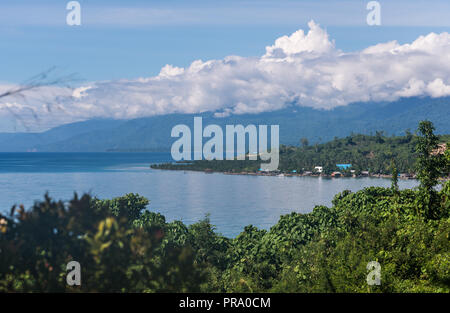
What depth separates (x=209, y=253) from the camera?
23.1m

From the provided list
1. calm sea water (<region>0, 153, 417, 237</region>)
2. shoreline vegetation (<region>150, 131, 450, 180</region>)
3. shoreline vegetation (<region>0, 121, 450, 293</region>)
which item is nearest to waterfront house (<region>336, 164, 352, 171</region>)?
shoreline vegetation (<region>150, 131, 450, 180</region>)

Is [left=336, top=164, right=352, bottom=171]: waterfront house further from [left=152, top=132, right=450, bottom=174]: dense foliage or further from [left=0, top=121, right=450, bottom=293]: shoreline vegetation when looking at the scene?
[left=0, top=121, right=450, bottom=293]: shoreline vegetation

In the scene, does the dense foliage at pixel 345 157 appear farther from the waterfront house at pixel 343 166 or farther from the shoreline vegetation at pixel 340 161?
the waterfront house at pixel 343 166

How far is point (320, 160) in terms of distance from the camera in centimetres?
13112

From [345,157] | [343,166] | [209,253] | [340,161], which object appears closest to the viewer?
[209,253]

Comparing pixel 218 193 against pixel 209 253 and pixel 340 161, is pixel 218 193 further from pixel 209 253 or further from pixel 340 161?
pixel 209 253

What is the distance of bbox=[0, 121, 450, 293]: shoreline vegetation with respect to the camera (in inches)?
202

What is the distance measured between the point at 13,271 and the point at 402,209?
20999 millimetres

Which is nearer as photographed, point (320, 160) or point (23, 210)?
point (23, 210)

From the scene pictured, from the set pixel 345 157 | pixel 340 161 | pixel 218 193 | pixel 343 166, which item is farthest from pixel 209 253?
pixel 345 157

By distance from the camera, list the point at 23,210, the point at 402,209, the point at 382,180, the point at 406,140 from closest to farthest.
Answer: the point at 23,210
the point at 402,209
the point at 382,180
the point at 406,140
